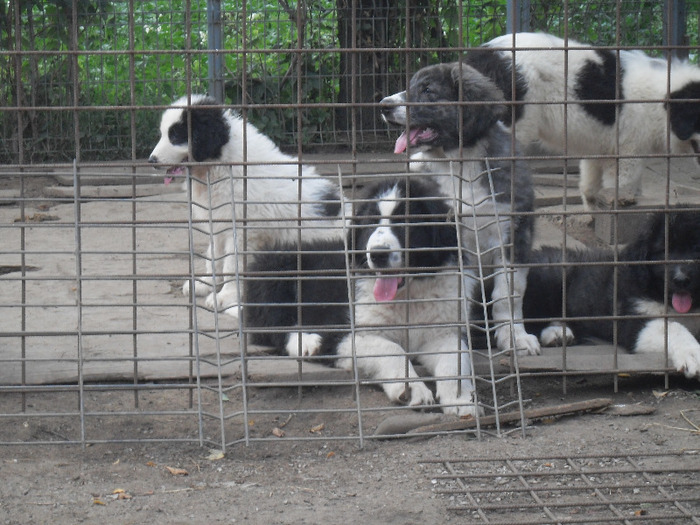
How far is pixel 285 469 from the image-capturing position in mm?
3402

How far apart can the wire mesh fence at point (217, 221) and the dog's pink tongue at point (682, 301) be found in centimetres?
15

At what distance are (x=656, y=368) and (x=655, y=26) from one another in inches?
257

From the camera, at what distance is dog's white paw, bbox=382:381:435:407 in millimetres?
4070

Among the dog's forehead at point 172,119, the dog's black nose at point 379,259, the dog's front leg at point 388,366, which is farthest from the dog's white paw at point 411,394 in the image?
the dog's forehead at point 172,119

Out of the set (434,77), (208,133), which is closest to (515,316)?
(434,77)

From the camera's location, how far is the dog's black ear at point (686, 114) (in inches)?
273

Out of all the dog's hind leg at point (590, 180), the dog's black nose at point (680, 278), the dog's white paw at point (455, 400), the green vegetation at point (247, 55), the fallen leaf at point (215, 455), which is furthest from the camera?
the green vegetation at point (247, 55)

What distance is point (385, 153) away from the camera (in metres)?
9.73

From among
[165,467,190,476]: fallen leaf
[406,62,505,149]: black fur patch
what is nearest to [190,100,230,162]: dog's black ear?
[406,62,505,149]: black fur patch

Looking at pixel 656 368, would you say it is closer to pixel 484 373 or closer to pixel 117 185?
pixel 484 373

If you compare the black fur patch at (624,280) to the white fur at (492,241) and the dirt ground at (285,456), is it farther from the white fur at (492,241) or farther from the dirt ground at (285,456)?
the dirt ground at (285,456)

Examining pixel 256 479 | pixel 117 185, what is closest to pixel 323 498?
pixel 256 479

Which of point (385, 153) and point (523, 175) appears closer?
point (523, 175)

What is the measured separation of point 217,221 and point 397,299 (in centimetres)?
98
